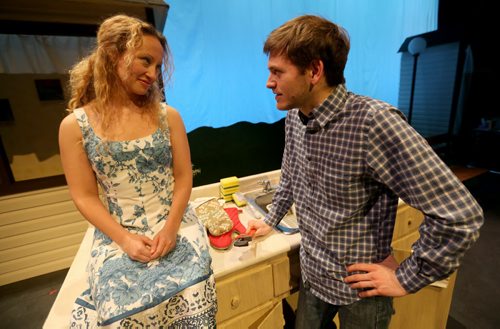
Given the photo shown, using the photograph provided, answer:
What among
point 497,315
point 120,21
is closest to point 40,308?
point 120,21

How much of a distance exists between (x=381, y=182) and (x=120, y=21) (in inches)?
33.3

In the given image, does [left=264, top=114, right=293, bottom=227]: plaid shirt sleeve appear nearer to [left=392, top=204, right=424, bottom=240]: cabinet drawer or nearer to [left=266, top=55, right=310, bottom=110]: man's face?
[left=266, top=55, right=310, bottom=110]: man's face

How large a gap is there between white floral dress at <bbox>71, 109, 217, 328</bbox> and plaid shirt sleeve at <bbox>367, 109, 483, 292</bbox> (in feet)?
1.88

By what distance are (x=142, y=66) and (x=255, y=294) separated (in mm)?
947

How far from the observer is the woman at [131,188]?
0.68m

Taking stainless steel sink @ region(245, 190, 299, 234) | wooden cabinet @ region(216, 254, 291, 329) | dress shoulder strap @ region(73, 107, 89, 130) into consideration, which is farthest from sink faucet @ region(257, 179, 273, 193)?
dress shoulder strap @ region(73, 107, 89, 130)

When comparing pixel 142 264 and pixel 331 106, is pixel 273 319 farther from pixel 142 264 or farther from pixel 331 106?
pixel 331 106

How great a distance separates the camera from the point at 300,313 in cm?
95

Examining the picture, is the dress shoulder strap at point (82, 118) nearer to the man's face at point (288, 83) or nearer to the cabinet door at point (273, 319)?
the man's face at point (288, 83)

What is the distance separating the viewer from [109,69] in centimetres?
73

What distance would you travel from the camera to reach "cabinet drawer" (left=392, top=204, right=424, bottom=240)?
139 centimetres

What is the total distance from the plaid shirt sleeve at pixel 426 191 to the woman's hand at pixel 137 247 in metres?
0.67

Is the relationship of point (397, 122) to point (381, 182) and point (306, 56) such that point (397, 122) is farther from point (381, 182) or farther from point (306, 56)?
point (306, 56)

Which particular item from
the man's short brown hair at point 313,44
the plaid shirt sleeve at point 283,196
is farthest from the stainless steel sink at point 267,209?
the man's short brown hair at point 313,44
